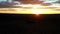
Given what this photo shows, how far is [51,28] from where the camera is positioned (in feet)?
4.44

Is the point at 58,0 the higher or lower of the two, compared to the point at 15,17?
higher

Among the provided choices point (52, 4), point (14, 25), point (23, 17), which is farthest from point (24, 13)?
point (52, 4)

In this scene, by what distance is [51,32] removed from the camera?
1.36 m

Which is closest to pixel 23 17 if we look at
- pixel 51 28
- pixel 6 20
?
pixel 6 20

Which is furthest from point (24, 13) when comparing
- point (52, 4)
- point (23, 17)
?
point (52, 4)

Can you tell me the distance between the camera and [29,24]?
1.34 m

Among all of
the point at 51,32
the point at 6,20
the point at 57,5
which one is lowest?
the point at 51,32

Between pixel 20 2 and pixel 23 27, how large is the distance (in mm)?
236

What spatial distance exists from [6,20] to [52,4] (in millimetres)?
449

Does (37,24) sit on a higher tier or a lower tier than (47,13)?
lower

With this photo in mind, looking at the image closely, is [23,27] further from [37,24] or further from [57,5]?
[57,5]

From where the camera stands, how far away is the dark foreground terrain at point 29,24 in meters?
1.33

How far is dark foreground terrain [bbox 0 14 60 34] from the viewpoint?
133 centimetres

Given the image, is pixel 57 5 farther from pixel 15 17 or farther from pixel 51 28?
pixel 15 17
